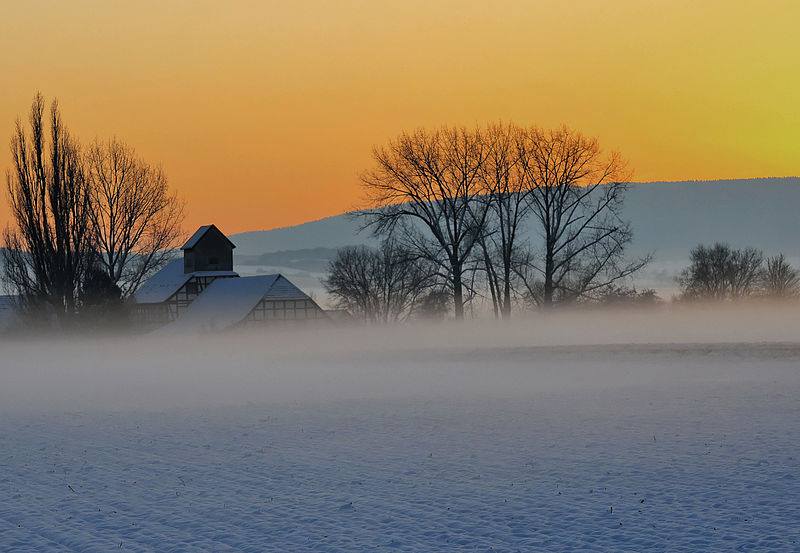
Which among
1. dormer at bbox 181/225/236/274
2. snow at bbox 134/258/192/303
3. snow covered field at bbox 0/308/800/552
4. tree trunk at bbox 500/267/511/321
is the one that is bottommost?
snow covered field at bbox 0/308/800/552

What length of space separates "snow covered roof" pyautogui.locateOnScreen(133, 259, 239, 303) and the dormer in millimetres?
935

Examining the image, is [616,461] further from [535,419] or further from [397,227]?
[397,227]

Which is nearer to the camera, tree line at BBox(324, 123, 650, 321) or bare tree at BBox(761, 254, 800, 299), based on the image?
tree line at BBox(324, 123, 650, 321)

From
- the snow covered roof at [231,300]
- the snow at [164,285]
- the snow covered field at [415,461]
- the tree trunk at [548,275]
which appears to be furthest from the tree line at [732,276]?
the snow covered field at [415,461]

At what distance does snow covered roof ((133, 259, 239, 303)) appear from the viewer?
283 ft

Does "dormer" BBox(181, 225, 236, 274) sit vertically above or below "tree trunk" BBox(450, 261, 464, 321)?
above

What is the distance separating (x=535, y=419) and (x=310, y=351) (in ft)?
90.8

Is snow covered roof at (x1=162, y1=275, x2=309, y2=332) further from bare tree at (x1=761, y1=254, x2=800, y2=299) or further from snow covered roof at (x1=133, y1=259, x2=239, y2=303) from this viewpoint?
bare tree at (x1=761, y1=254, x2=800, y2=299)

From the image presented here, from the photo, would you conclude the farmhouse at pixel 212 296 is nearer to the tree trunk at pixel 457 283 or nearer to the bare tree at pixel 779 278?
the tree trunk at pixel 457 283

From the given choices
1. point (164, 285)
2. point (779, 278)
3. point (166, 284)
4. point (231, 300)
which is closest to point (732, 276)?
point (779, 278)

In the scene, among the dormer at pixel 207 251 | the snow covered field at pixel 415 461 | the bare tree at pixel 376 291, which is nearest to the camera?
the snow covered field at pixel 415 461

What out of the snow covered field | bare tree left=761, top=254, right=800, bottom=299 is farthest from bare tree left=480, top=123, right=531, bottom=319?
bare tree left=761, top=254, right=800, bottom=299

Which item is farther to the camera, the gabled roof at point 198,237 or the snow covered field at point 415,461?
the gabled roof at point 198,237

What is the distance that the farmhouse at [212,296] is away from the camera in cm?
7488
